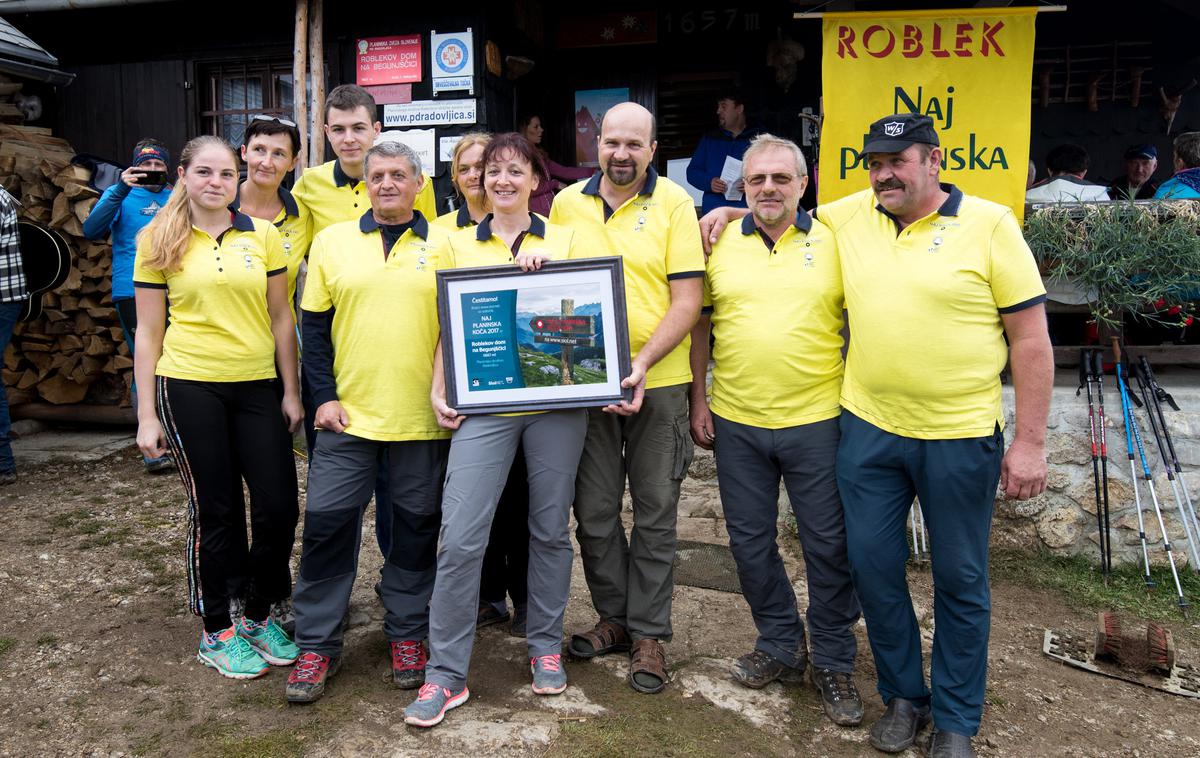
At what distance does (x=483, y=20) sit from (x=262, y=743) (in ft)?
19.2

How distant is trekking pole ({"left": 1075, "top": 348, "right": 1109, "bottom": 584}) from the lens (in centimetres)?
463

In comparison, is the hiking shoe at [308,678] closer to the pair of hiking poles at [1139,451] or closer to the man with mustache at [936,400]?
the man with mustache at [936,400]

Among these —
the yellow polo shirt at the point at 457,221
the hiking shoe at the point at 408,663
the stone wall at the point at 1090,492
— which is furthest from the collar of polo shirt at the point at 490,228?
the stone wall at the point at 1090,492

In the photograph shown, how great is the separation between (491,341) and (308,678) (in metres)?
1.43

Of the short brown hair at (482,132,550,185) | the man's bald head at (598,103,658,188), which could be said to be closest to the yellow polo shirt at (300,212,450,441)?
the short brown hair at (482,132,550,185)

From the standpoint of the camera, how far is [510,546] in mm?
3895

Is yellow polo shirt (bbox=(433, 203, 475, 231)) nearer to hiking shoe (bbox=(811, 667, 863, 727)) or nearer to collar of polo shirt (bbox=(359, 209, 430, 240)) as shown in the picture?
collar of polo shirt (bbox=(359, 209, 430, 240))

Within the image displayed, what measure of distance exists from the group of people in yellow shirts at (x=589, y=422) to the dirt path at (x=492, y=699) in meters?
0.12

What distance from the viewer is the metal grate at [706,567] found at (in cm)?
454

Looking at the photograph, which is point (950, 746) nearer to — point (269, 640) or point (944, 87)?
point (269, 640)

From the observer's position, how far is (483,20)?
7105mm

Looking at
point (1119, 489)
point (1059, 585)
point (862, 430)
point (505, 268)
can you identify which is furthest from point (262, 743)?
point (1119, 489)

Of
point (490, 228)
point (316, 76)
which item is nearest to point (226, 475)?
point (490, 228)

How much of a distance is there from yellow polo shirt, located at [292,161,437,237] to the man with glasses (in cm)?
155
